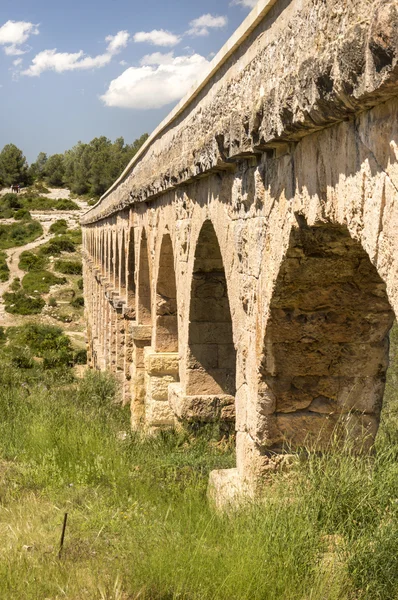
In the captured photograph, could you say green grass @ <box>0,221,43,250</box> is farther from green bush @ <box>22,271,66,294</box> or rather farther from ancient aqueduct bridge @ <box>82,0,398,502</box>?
ancient aqueduct bridge @ <box>82,0,398,502</box>

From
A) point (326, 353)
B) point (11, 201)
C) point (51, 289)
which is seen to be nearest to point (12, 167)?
point (11, 201)

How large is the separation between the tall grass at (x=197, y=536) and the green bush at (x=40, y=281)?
29475mm

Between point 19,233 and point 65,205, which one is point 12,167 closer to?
point 65,205

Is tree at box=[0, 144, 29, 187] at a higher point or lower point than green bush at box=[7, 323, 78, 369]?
higher

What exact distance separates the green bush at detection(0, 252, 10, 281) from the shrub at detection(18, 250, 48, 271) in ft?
2.69

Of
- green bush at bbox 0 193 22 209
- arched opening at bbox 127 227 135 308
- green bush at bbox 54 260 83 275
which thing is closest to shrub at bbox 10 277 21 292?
green bush at bbox 54 260 83 275

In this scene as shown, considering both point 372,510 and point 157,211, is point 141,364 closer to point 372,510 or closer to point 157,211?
point 157,211

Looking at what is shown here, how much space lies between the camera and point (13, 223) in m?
49.6

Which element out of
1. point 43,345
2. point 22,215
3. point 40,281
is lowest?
point 43,345

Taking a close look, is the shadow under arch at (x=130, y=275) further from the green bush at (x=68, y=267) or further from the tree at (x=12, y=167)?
the tree at (x=12, y=167)

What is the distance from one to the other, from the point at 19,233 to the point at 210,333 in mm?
41688

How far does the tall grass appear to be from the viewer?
10.2ft

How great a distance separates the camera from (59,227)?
47.7 m

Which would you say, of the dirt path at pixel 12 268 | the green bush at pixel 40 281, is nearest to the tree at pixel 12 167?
the dirt path at pixel 12 268
